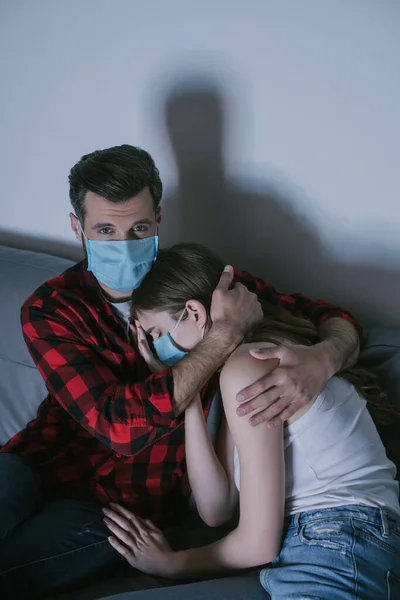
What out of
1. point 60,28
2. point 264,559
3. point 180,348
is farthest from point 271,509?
point 60,28

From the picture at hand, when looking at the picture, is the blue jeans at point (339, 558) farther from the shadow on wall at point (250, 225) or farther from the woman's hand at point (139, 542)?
the shadow on wall at point (250, 225)

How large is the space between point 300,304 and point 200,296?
39 centimetres

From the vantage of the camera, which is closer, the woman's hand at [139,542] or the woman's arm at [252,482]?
A: the woman's arm at [252,482]

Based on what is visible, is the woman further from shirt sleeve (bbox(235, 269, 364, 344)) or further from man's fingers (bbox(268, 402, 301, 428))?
shirt sleeve (bbox(235, 269, 364, 344))

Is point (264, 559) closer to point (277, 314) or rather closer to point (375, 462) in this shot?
point (375, 462)

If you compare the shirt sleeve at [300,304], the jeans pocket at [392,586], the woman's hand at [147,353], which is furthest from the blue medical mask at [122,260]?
the jeans pocket at [392,586]

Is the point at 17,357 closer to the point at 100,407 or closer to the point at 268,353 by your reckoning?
the point at 100,407

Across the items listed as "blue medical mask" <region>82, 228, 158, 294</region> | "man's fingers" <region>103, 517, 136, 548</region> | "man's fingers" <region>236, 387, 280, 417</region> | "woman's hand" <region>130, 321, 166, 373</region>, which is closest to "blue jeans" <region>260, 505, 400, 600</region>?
"man's fingers" <region>236, 387, 280, 417</region>

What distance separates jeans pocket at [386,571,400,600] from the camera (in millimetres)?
1062

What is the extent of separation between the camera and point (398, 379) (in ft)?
4.75

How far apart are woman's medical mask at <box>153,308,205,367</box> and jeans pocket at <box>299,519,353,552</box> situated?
457mm

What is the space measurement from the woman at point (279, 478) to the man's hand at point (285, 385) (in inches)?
0.8

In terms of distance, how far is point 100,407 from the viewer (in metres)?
1.35

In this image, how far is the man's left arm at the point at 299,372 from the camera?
3.81ft
